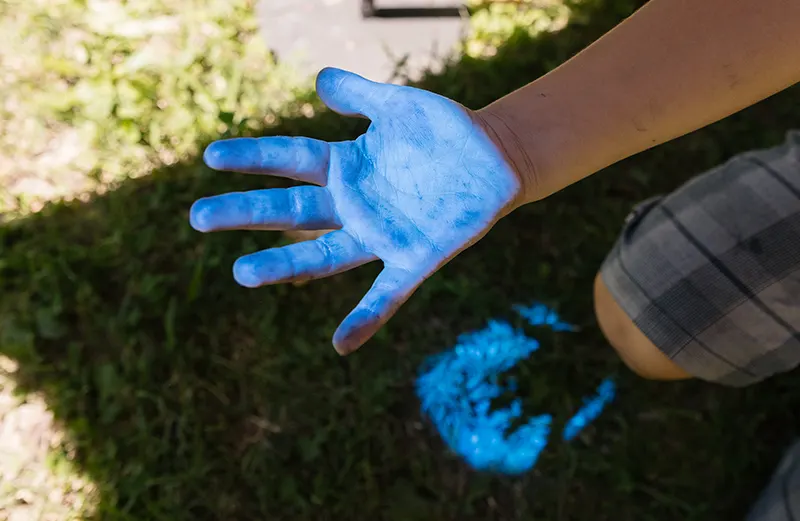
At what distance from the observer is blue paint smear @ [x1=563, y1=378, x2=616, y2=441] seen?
6.82ft

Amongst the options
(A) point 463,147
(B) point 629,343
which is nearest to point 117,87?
(A) point 463,147

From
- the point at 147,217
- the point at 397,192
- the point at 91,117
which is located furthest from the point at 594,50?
the point at 91,117

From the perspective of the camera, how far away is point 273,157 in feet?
4.83

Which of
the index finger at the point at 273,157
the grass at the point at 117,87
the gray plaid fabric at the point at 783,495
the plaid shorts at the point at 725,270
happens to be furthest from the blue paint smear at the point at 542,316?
the grass at the point at 117,87

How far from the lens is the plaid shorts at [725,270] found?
5.31 feet

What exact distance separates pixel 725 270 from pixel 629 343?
1.26ft

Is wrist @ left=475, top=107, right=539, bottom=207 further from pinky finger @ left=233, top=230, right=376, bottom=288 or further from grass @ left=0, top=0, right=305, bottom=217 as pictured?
grass @ left=0, top=0, right=305, bottom=217

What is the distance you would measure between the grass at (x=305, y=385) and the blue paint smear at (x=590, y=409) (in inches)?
1.3

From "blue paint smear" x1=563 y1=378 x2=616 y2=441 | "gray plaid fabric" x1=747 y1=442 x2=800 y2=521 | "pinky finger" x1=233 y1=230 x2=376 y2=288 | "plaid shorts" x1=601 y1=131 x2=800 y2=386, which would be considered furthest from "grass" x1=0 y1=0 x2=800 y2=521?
"pinky finger" x1=233 y1=230 x2=376 y2=288

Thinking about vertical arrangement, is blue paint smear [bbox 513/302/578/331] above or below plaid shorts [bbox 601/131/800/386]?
below

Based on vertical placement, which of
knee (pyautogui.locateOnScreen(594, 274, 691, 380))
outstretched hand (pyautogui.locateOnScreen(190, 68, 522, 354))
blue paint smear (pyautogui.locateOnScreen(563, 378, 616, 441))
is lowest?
blue paint smear (pyautogui.locateOnScreen(563, 378, 616, 441))

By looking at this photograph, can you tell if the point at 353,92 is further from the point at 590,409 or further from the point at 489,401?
the point at 590,409

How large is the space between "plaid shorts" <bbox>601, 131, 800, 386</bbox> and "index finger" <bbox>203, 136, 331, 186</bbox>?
0.91 m

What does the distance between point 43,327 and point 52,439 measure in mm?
372
